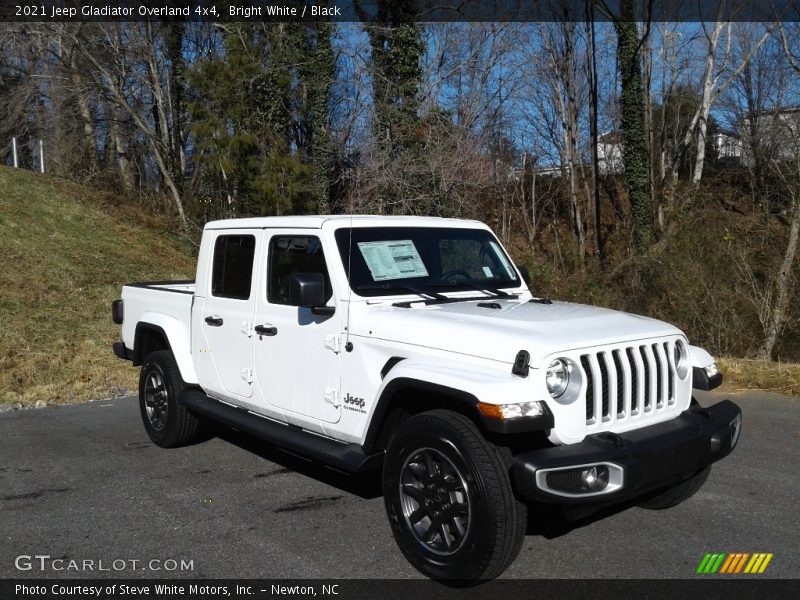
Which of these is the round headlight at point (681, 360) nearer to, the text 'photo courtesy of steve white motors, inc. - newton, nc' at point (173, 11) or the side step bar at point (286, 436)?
the side step bar at point (286, 436)

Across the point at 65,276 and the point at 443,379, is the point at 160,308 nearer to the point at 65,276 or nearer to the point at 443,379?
the point at 443,379

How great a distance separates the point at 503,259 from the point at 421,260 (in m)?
0.84

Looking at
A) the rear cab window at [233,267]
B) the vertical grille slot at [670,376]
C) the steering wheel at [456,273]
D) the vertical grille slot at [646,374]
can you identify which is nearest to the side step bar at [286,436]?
the rear cab window at [233,267]

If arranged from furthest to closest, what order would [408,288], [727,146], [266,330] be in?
1. [727,146]
2. [266,330]
3. [408,288]

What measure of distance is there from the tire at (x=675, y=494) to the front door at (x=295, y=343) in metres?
2.07

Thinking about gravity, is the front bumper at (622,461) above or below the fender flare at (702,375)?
below

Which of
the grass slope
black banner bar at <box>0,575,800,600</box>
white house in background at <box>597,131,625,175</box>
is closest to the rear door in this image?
black banner bar at <box>0,575,800,600</box>

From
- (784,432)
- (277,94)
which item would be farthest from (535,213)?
(784,432)

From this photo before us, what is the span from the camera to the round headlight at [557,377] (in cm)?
373

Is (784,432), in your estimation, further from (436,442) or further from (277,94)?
(277,94)

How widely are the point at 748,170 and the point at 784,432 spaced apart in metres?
21.1

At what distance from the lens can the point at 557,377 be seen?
3.77 metres

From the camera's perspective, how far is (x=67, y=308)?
13.4 metres

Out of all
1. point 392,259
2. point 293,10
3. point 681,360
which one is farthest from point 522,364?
point 293,10
